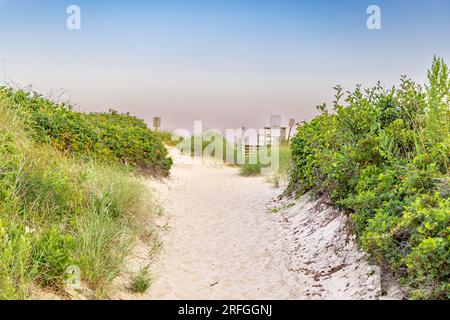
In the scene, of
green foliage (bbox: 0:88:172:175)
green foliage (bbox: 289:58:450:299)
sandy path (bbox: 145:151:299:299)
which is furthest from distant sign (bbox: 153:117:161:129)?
green foliage (bbox: 289:58:450:299)

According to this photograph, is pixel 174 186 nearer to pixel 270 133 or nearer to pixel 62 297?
pixel 62 297

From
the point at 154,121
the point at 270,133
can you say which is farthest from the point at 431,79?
the point at 154,121

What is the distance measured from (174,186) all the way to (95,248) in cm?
810

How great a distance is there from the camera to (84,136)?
1142 centimetres

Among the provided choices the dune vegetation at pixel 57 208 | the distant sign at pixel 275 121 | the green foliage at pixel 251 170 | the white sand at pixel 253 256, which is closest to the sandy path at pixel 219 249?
the white sand at pixel 253 256

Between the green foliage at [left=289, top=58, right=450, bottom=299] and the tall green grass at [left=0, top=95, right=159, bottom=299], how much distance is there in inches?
118

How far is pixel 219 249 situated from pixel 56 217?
2.60m

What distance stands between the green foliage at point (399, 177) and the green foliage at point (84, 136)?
4.99 metres

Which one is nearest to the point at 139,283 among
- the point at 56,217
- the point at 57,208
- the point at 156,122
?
the point at 56,217

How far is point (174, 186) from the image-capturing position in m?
14.0

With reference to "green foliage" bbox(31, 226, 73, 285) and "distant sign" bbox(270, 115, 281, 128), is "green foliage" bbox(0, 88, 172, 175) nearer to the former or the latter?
"green foliage" bbox(31, 226, 73, 285)

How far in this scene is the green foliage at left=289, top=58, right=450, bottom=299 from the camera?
456 cm

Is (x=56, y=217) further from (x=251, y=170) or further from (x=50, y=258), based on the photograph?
(x=251, y=170)
